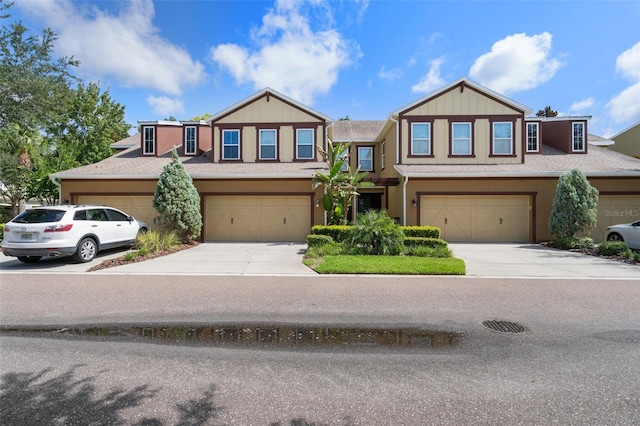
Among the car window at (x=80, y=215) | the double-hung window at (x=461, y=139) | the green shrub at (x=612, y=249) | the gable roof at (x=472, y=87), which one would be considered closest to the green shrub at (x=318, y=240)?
the car window at (x=80, y=215)

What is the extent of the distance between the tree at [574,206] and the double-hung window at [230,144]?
14327 millimetres

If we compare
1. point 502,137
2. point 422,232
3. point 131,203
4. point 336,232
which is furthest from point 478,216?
point 131,203

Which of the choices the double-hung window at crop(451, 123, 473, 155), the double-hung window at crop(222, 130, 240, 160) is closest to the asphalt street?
the double-hung window at crop(451, 123, 473, 155)

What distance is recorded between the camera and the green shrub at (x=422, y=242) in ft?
36.6

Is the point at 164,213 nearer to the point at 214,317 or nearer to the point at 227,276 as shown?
the point at 227,276

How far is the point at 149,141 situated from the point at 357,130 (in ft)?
40.1

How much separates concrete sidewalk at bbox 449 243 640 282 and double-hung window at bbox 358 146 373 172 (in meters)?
9.06

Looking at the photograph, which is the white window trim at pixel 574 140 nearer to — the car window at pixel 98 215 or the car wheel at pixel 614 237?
the car wheel at pixel 614 237

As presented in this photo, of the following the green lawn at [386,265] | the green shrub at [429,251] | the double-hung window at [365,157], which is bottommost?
the green lawn at [386,265]

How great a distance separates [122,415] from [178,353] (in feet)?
3.89

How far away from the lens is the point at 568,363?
12.2 feet

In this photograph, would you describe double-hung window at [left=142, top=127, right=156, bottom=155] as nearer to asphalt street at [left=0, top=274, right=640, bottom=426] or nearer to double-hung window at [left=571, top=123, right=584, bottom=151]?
asphalt street at [left=0, top=274, right=640, bottom=426]

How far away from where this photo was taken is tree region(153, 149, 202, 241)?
12812 mm

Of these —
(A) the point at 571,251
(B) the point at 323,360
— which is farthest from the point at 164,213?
(A) the point at 571,251
